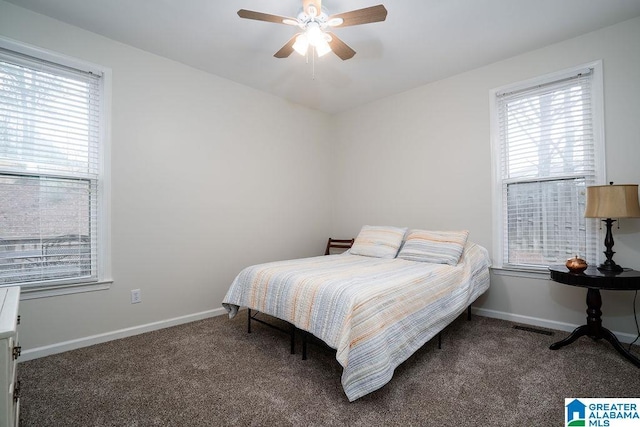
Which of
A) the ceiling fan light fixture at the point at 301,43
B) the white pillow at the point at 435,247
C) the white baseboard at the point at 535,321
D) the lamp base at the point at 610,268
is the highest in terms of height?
the ceiling fan light fixture at the point at 301,43

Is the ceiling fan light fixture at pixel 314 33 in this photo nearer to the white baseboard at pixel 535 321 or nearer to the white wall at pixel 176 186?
the white wall at pixel 176 186

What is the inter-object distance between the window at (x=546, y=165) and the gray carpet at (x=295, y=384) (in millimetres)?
831

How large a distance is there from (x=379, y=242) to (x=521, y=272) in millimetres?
1392

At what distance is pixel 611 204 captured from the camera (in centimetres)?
218

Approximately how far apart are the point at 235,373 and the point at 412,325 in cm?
121

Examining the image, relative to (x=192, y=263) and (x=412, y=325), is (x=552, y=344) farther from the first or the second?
(x=192, y=263)

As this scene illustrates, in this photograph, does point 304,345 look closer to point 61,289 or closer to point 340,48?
point 61,289

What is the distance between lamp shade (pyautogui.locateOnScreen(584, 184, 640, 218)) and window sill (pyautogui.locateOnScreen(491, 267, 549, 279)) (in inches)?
30.8

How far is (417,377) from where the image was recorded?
1914mm

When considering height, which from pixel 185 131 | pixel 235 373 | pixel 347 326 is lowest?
pixel 235 373

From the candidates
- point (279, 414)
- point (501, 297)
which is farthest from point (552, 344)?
point (279, 414)

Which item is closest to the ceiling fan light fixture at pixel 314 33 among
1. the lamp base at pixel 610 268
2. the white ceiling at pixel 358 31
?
the white ceiling at pixel 358 31

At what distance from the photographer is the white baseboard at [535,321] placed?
2.43 metres

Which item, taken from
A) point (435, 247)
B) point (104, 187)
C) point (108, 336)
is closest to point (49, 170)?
point (104, 187)
